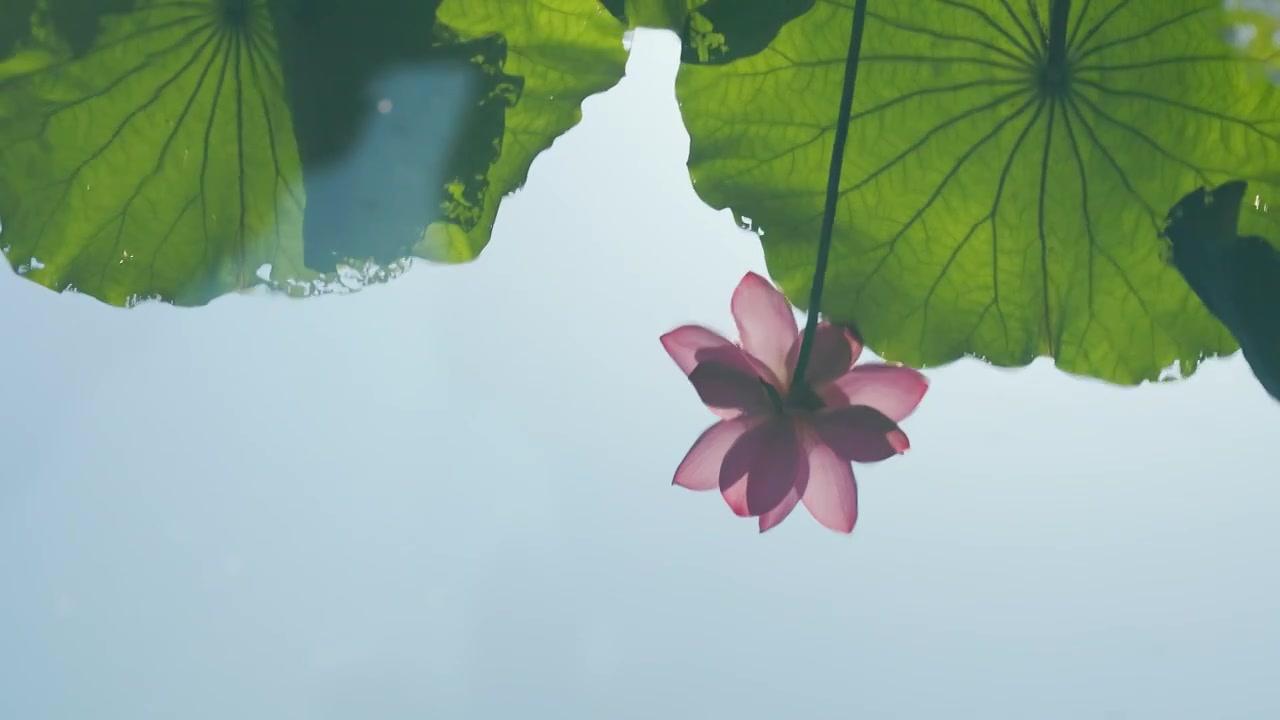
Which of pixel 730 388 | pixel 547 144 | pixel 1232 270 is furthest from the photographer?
pixel 547 144

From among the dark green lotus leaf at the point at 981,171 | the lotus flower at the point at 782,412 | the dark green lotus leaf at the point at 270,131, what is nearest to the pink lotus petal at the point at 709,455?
the lotus flower at the point at 782,412

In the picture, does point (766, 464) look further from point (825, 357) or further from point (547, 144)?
point (547, 144)

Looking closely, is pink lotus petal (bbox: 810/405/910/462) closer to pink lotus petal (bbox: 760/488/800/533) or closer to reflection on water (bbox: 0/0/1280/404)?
pink lotus petal (bbox: 760/488/800/533)

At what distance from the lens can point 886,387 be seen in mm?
869

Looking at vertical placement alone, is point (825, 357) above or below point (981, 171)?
below

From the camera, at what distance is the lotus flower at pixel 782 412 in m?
0.84

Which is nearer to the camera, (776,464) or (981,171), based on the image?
(776,464)

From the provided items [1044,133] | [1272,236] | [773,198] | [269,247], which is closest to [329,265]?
[269,247]

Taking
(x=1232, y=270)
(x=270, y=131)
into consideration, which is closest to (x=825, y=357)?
(x=1232, y=270)

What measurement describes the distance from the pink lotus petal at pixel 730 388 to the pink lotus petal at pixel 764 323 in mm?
33

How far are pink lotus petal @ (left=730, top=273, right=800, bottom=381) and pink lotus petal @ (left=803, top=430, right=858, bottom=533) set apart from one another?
80mm

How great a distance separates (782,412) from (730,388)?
0.05 meters

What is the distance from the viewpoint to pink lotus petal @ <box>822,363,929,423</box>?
0.86m

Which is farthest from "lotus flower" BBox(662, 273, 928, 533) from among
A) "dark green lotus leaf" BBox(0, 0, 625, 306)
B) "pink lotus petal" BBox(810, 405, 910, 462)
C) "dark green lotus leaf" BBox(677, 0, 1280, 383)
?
"dark green lotus leaf" BBox(0, 0, 625, 306)
